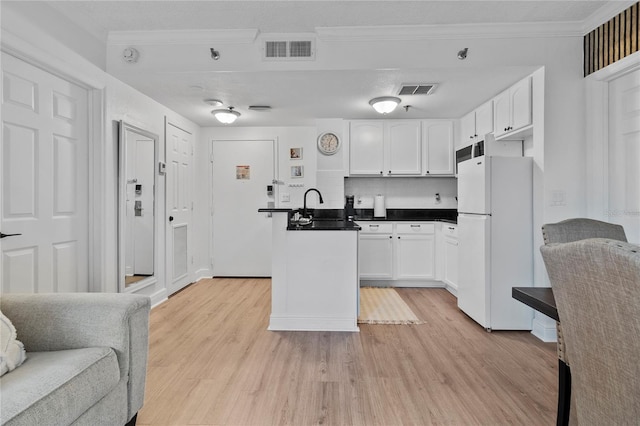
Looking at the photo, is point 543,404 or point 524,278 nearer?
point 543,404

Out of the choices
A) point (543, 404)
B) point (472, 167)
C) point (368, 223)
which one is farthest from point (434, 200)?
point (543, 404)

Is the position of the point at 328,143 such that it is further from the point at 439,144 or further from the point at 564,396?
the point at 564,396

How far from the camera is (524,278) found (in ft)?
9.64

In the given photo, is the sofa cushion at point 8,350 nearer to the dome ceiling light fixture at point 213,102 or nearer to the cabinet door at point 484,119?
the dome ceiling light fixture at point 213,102

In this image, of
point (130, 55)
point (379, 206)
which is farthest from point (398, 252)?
point (130, 55)

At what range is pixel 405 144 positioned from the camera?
14.9ft

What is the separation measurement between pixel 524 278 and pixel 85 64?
4.06 meters

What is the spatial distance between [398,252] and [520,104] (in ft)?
6.97

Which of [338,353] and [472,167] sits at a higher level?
[472,167]

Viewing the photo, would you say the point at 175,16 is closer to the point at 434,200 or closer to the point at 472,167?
the point at 472,167

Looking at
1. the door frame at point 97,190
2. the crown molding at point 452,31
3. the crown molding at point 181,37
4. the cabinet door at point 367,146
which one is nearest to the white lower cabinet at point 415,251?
the cabinet door at point 367,146

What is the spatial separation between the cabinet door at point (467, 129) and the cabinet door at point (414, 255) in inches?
50.2

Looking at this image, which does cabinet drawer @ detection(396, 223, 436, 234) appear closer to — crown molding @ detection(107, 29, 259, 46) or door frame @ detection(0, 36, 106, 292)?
crown molding @ detection(107, 29, 259, 46)

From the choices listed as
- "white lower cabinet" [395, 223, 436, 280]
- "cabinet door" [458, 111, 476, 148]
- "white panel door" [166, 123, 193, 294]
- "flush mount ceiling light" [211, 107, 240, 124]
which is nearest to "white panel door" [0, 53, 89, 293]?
"white panel door" [166, 123, 193, 294]
